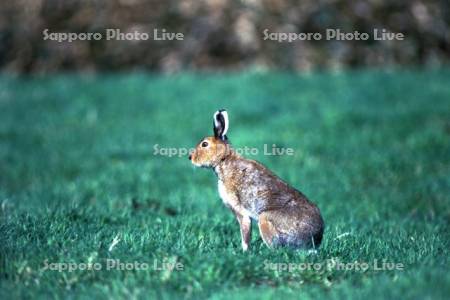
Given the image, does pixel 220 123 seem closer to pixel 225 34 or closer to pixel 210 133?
pixel 210 133

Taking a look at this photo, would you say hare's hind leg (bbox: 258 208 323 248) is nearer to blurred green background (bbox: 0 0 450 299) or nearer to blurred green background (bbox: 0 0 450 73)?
blurred green background (bbox: 0 0 450 299)

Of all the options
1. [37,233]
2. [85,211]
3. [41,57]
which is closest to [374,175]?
[85,211]

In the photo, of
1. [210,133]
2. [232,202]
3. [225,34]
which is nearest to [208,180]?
[210,133]

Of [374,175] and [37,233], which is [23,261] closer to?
[37,233]

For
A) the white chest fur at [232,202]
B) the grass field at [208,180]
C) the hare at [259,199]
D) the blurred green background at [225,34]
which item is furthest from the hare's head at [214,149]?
the blurred green background at [225,34]

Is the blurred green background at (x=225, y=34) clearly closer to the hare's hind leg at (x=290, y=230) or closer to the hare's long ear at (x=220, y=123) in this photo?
the hare's long ear at (x=220, y=123)

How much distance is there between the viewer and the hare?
773 centimetres

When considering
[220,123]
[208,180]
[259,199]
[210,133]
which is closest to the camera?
[259,199]

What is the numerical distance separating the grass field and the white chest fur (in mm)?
319

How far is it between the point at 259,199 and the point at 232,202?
350 millimetres

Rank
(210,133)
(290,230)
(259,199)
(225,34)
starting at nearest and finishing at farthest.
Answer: (290,230) < (259,199) < (210,133) < (225,34)

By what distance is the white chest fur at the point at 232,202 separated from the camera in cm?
821

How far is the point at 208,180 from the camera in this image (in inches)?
541

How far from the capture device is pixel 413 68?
69.6 feet
